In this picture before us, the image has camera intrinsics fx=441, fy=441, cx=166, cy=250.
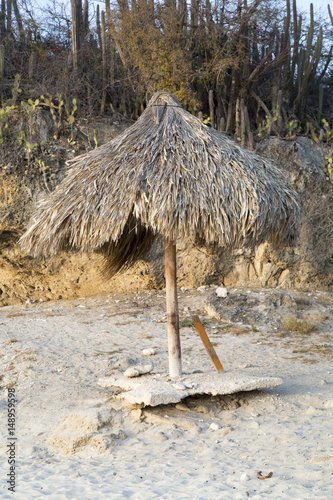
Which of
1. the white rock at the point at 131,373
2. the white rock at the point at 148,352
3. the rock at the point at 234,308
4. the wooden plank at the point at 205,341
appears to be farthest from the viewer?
the rock at the point at 234,308

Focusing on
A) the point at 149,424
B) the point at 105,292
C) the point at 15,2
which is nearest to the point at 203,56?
the point at 15,2

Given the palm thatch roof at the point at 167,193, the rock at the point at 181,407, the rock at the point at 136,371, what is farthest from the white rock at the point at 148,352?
the palm thatch roof at the point at 167,193

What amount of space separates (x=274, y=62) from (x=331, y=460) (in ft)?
30.7

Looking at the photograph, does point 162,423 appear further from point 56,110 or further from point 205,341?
point 56,110

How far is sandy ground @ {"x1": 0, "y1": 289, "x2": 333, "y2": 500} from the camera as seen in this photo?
267 centimetres

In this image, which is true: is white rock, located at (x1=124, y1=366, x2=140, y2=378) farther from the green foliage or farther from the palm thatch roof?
the green foliage

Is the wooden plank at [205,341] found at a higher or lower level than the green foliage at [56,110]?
lower

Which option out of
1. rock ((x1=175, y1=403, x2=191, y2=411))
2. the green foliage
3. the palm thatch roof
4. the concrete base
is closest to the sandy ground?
rock ((x1=175, y1=403, x2=191, y2=411))

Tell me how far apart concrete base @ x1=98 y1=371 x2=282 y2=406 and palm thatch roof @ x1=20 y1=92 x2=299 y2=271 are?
3.90ft

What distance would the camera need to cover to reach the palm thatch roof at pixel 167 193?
350cm

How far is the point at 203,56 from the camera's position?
972cm

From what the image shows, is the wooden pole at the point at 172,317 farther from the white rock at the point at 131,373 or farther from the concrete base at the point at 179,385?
the white rock at the point at 131,373

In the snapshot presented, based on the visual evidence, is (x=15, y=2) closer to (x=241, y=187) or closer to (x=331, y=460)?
(x=241, y=187)

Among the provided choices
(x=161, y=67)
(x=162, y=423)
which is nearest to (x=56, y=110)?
(x=161, y=67)
